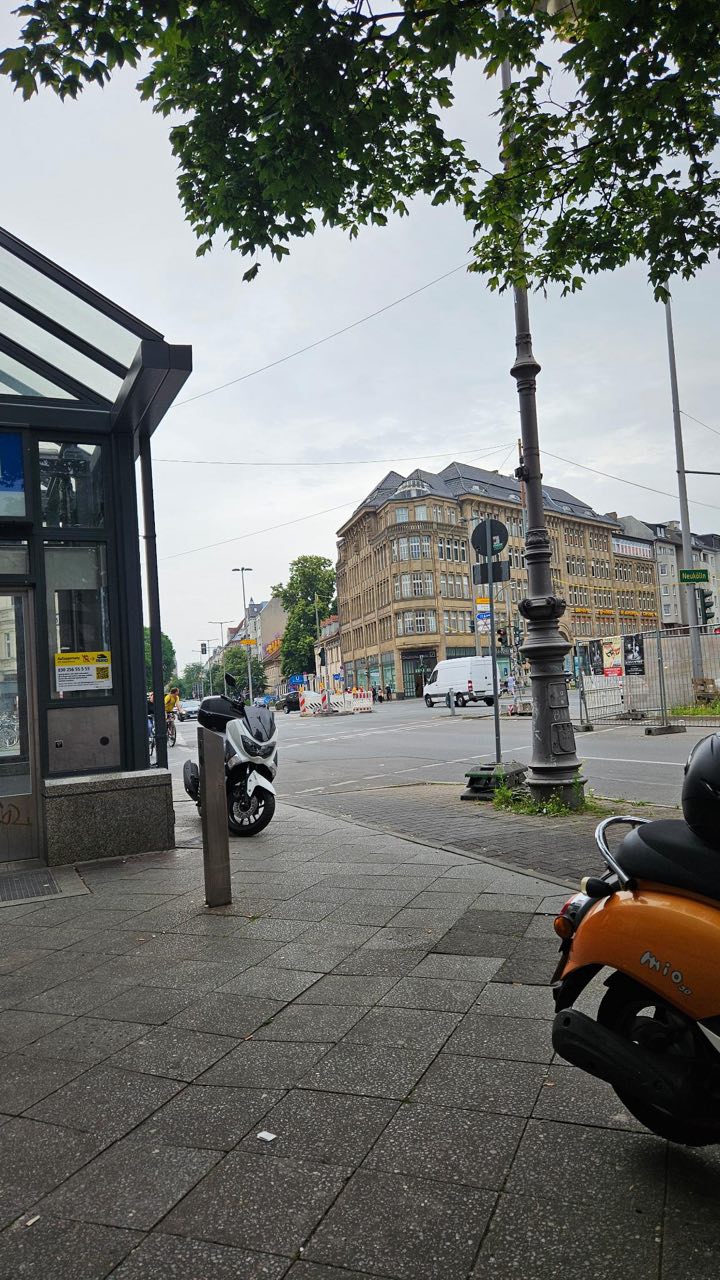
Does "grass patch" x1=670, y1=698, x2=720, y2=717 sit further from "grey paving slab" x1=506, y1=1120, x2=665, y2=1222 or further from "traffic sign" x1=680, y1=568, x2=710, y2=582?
"grey paving slab" x1=506, y1=1120, x2=665, y2=1222

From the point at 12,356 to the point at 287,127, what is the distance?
126 inches

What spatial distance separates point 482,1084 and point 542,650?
5.85 metres

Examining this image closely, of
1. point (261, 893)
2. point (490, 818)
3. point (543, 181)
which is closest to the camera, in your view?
point (261, 893)

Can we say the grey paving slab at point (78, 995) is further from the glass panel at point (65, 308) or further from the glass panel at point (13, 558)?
the glass panel at point (65, 308)

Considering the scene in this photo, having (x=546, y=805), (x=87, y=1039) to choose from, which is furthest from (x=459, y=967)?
(x=546, y=805)

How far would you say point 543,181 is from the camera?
707 centimetres

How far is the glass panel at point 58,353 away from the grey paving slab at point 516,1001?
19.1ft

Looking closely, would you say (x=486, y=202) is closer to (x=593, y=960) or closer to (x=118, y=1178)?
(x=593, y=960)

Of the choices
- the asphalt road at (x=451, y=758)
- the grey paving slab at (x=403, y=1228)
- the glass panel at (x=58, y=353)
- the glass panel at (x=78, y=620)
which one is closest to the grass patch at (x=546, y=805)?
the asphalt road at (x=451, y=758)

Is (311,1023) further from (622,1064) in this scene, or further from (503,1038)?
(622,1064)

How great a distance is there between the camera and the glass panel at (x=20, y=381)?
7.23 metres

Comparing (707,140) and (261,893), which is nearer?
(261,893)

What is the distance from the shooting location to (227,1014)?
3.56 m

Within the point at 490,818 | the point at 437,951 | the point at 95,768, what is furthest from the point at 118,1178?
the point at 490,818
